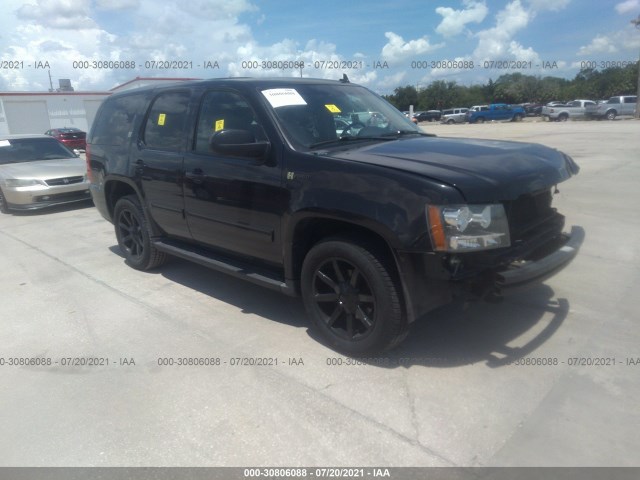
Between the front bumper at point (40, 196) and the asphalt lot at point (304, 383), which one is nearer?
the asphalt lot at point (304, 383)

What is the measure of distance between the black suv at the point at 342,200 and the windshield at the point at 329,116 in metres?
0.01

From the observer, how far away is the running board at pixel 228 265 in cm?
390

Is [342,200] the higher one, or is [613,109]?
[613,109]

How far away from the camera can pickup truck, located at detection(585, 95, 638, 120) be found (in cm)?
3962

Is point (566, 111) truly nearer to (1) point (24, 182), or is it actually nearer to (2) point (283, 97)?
(1) point (24, 182)

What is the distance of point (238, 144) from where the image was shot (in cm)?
362

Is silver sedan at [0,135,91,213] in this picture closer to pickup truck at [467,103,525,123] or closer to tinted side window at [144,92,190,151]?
tinted side window at [144,92,190,151]

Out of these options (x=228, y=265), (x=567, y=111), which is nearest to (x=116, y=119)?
(x=228, y=265)

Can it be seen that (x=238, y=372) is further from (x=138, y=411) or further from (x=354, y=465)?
(x=354, y=465)

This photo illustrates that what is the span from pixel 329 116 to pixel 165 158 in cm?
167

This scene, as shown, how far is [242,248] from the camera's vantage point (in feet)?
13.7

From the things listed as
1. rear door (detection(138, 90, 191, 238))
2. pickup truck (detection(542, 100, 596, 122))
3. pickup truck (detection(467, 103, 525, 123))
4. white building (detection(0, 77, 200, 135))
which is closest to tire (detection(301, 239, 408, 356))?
rear door (detection(138, 90, 191, 238))

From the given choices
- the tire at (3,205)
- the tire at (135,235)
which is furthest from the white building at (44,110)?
the tire at (135,235)

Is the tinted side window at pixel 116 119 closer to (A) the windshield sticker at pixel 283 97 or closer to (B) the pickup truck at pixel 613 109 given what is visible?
(A) the windshield sticker at pixel 283 97
